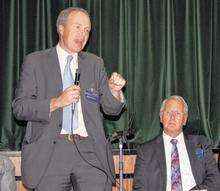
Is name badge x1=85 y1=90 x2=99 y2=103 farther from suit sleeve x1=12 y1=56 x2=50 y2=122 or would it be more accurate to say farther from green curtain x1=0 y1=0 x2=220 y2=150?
green curtain x1=0 y1=0 x2=220 y2=150

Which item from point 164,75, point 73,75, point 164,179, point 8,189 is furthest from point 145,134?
point 73,75

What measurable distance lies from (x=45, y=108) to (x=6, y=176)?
1.12m

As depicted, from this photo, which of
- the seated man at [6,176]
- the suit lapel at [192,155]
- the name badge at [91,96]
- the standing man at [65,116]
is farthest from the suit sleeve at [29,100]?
the suit lapel at [192,155]

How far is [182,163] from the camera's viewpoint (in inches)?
141

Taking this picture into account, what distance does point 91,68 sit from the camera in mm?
2645

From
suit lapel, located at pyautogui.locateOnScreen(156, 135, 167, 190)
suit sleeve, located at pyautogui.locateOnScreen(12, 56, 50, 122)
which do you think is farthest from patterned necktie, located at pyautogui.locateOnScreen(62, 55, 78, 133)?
suit lapel, located at pyautogui.locateOnScreen(156, 135, 167, 190)

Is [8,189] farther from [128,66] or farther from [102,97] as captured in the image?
[128,66]

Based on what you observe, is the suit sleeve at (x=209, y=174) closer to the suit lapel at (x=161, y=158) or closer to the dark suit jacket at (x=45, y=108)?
the suit lapel at (x=161, y=158)

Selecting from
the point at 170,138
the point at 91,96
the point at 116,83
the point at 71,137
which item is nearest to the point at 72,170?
the point at 71,137

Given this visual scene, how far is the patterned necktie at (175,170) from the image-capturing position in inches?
136

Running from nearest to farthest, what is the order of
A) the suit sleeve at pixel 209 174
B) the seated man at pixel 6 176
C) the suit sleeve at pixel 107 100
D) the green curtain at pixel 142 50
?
the suit sleeve at pixel 107 100 → the seated man at pixel 6 176 → the suit sleeve at pixel 209 174 → the green curtain at pixel 142 50

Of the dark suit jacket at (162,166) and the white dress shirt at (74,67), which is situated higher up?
the white dress shirt at (74,67)

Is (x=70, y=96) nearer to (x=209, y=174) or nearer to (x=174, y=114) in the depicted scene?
(x=174, y=114)

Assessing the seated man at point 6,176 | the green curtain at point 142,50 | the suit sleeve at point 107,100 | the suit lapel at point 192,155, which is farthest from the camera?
the green curtain at point 142,50
